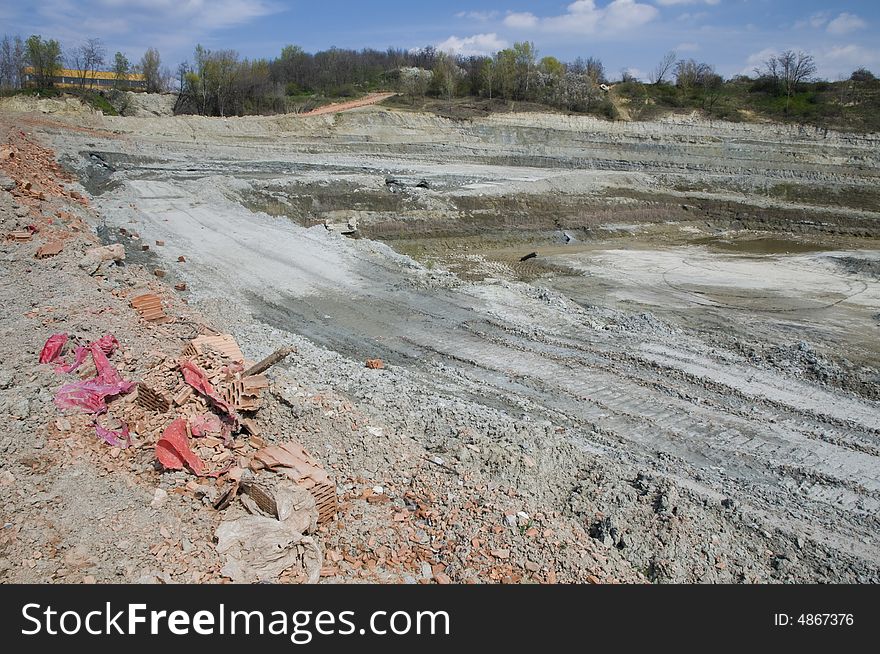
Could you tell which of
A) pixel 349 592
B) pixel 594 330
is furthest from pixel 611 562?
pixel 594 330

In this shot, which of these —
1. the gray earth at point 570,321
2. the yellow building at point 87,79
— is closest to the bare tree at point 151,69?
the yellow building at point 87,79

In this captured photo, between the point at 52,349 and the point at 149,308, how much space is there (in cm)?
301

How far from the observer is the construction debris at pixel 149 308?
10055 millimetres

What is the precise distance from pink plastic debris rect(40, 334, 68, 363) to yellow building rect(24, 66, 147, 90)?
55.7 m

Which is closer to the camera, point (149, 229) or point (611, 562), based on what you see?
point (611, 562)

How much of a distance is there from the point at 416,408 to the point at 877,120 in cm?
4532

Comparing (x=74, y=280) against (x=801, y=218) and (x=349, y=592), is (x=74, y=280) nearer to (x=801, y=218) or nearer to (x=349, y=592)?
(x=349, y=592)

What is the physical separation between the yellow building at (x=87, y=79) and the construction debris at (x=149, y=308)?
52932 millimetres

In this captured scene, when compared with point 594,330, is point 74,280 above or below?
above

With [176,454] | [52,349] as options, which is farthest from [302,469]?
[52,349]

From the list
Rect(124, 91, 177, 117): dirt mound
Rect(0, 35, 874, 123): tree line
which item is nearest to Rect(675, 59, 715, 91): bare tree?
Rect(0, 35, 874, 123): tree line

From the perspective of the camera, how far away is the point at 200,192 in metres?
22.8

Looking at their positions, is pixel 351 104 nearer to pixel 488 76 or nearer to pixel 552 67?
pixel 488 76

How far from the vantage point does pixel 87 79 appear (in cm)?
6134
